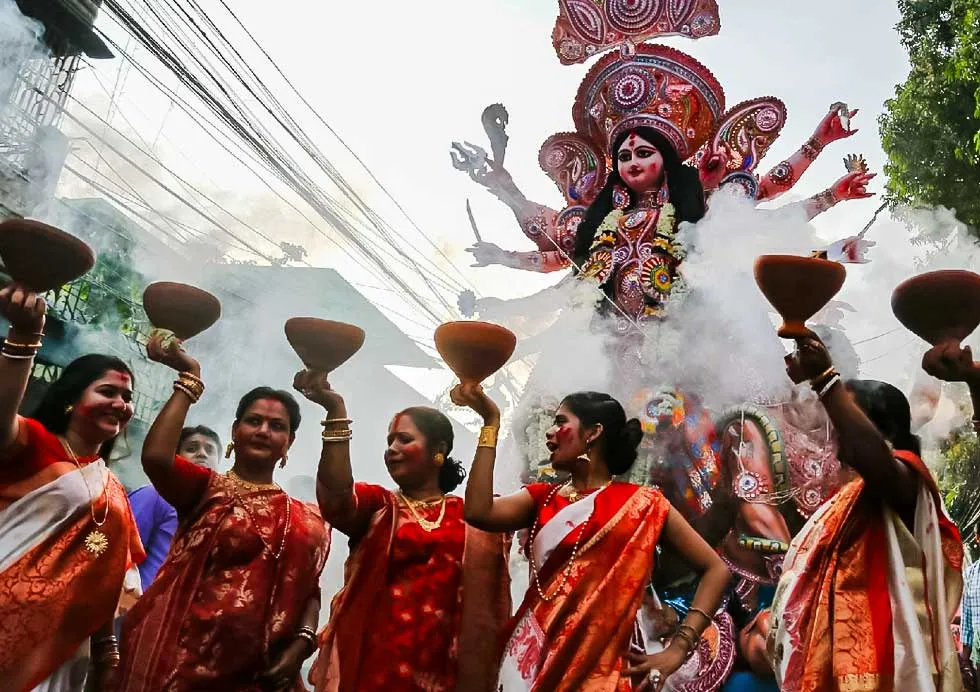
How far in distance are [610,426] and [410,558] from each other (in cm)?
93

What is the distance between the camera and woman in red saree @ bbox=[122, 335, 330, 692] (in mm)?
2996

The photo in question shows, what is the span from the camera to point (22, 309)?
101 inches

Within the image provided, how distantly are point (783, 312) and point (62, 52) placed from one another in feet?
28.8

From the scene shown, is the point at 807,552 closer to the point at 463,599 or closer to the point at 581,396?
the point at 581,396

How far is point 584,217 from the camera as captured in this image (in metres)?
7.13

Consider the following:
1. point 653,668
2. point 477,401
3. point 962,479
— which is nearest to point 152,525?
point 477,401

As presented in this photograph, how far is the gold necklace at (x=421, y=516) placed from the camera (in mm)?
3373

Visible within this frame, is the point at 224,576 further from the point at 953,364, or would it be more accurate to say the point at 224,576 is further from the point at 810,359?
the point at 953,364

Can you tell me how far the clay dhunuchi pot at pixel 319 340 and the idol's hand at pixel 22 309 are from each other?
836mm

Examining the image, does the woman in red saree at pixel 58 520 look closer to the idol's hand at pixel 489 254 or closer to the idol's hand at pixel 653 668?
the idol's hand at pixel 653 668

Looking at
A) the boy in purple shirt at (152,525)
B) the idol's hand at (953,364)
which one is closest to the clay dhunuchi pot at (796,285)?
the idol's hand at (953,364)

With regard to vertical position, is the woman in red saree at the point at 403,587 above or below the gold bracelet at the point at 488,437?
below

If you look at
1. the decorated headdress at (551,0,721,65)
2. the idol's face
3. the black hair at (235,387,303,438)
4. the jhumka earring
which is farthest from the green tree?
the black hair at (235,387,303,438)

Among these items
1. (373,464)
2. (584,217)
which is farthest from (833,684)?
(373,464)
